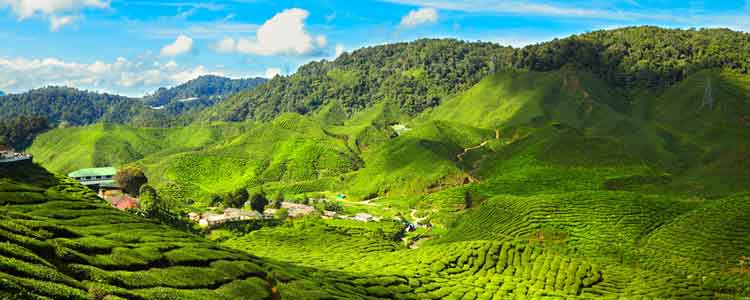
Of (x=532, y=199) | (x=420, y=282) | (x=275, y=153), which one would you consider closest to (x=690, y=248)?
(x=532, y=199)

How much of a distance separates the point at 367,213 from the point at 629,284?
67131 mm

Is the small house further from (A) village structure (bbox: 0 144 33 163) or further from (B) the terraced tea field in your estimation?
(B) the terraced tea field

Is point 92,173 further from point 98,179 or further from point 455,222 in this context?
point 455,222

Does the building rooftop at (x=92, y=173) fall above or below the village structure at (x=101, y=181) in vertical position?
above

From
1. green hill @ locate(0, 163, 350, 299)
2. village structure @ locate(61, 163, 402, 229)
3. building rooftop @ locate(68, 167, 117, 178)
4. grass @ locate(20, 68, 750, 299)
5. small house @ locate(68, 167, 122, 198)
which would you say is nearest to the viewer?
green hill @ locate(0, 163, 350, 299)

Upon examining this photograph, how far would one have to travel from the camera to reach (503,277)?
65.6 m

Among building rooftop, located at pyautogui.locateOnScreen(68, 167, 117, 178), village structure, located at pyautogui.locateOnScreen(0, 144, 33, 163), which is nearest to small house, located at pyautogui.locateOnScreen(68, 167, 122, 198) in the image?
building rooftop, located at pyautogui.locateOnScreen(68, 167, 117, 178)

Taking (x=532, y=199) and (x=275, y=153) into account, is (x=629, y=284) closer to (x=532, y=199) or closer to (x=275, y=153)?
(x=532, y=199)

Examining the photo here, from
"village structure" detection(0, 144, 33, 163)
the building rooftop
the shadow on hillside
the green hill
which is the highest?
"village structure" detection(0, 144, 33, 163)

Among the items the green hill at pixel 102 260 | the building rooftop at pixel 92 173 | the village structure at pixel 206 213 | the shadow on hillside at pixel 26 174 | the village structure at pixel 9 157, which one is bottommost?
the village structure at pixel 206 213

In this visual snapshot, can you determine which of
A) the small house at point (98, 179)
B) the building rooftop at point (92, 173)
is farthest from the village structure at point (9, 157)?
the building rooftop at point (92, 173)

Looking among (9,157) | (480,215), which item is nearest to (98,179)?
(9,157)

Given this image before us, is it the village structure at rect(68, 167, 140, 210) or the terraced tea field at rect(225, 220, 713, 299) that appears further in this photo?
the village structure at rect(68, 167, 140, 210)

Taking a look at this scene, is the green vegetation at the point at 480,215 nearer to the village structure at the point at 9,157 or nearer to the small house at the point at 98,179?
the small house at the point at 98,179
